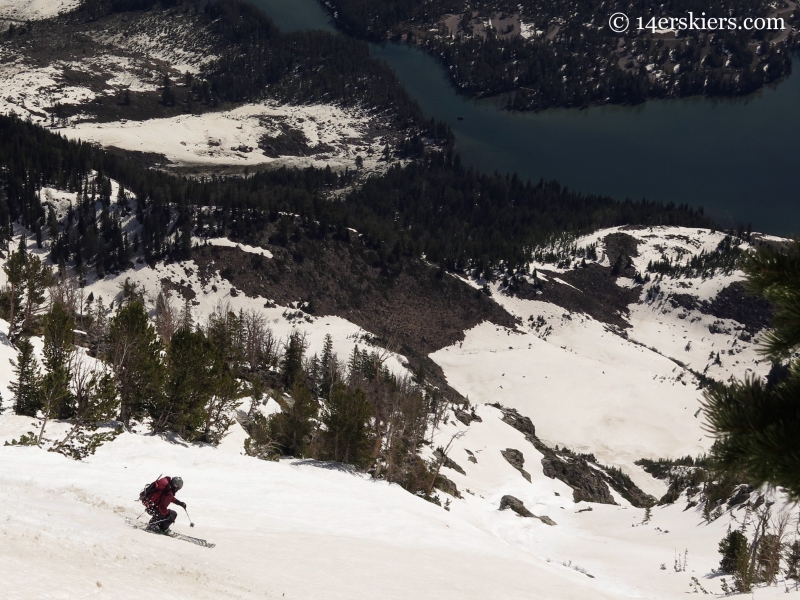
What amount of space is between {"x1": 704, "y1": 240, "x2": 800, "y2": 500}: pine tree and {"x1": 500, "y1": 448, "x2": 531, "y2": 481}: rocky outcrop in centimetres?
6206

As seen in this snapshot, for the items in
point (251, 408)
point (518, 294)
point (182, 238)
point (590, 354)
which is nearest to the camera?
point (251, 408)

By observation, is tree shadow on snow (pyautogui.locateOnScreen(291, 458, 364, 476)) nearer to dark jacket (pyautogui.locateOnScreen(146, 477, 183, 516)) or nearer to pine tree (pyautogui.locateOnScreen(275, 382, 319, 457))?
pine tree (pyautogui.locateOnScreen(275, 382, 319, 457))

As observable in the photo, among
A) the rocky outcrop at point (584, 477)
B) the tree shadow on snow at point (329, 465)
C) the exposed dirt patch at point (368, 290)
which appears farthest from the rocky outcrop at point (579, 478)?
the exposed dirt patch at point (368, 290)

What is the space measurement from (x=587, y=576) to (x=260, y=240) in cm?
10254

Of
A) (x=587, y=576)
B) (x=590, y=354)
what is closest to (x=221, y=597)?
(x=587, y=576)

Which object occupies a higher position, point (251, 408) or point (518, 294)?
point (251, 408)

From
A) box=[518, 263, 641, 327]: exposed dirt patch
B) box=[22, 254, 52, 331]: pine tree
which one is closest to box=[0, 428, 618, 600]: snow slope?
box=[22, 254, 52, 331]: pine tree

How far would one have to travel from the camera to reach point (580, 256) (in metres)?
169

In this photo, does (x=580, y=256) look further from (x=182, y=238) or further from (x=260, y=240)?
(x=182, y=238)

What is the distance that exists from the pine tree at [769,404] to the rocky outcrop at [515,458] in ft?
204

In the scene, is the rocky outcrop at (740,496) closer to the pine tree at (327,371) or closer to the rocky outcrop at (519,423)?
the pine tree at (327,371)

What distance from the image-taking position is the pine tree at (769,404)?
8055 mm

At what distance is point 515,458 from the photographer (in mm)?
72188

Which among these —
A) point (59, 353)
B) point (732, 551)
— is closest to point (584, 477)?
point (732, 551)
